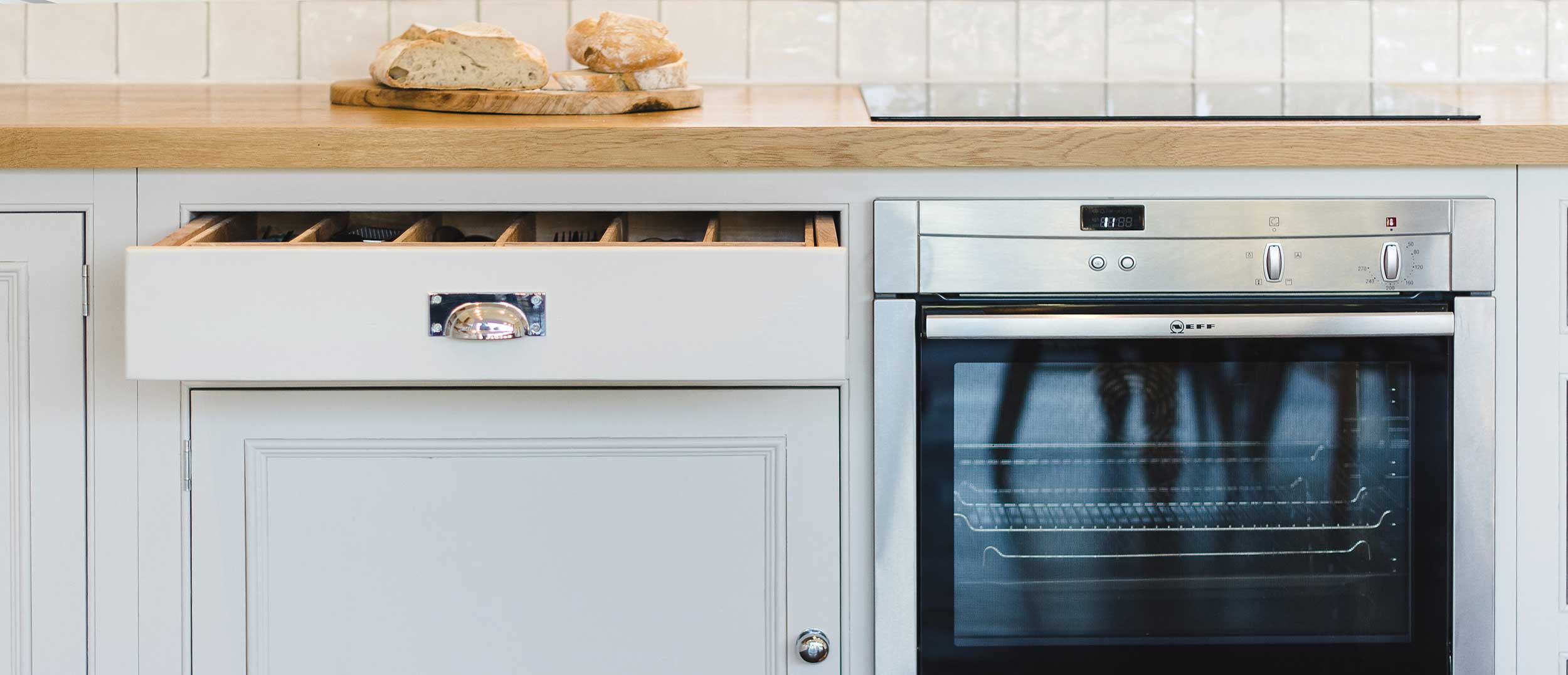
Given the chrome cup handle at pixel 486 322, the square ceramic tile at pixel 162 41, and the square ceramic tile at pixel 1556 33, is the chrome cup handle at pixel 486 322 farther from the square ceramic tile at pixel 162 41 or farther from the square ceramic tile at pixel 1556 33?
the square ceramic tile at pixel 1556 33

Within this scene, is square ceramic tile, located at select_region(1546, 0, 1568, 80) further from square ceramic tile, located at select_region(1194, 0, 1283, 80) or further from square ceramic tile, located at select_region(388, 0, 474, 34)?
square ceramic tile, located at select_region(388, 0, 474, 34)

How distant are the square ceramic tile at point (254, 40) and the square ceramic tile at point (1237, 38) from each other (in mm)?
1227

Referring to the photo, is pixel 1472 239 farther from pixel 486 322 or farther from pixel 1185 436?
pixel 486 322

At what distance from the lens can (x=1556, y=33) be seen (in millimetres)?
1750

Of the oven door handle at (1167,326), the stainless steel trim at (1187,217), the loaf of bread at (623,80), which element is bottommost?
the oven door handle at (1167,326)

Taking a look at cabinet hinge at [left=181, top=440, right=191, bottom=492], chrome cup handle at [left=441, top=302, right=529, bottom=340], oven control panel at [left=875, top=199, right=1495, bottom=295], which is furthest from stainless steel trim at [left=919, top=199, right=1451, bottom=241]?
cabinet hinge at [left=181, top=440, right=191, bottom=492]

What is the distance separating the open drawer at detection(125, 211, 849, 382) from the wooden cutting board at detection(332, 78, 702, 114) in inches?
15.3

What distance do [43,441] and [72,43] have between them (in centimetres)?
86

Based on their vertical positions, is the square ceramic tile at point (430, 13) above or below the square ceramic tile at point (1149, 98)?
above

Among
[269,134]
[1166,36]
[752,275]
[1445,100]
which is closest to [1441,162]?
[1445,100]

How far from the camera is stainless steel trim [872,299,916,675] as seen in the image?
111cm

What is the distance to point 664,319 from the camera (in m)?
0.95

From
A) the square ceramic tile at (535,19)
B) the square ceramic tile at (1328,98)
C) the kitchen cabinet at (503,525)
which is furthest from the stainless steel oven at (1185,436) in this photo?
the square ceramic tile at (535,19)

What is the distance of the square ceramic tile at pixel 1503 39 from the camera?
175cm
